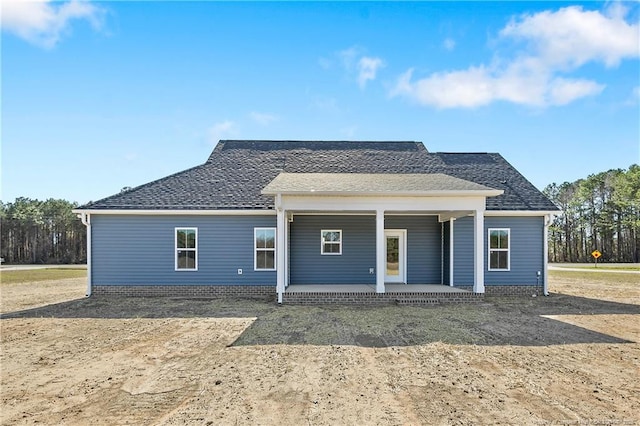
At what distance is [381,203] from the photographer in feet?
37.2

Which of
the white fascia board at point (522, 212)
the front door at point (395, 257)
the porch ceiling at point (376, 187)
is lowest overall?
the front door at point (395, 257)

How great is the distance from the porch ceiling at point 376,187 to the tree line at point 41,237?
4048 centimetres

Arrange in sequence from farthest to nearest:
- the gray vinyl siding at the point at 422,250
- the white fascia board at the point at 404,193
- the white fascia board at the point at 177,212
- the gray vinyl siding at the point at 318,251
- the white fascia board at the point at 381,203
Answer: the gray vinyl siding at the point at 422,250 → the gray vinyl siding at the point at 318,251 → the white fascia board at the point at 177,212 → the white fascia board at the point at 381,203 → the white fascia board at the point at 404,193

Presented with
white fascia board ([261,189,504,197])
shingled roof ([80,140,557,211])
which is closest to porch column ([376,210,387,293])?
white fascia board ([261,189,504,197])

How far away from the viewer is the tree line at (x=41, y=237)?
140ft

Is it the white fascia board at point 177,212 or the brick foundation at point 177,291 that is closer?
the white fascia board at point 177,212

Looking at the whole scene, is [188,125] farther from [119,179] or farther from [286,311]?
[119,179]

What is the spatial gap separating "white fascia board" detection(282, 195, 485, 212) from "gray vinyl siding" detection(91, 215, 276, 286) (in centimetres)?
282

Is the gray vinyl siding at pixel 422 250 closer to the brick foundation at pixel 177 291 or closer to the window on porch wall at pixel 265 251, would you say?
→ the window on porch wall at pixel 265 251

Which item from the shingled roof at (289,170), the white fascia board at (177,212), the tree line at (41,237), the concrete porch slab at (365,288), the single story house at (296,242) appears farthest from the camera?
the tree line at (41,237)

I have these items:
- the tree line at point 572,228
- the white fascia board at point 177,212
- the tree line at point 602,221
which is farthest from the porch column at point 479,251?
the tree line at point 572,228

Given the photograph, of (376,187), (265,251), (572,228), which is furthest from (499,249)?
(572,228)

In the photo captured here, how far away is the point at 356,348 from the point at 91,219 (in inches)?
409

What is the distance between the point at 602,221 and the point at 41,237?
64.1 meters
